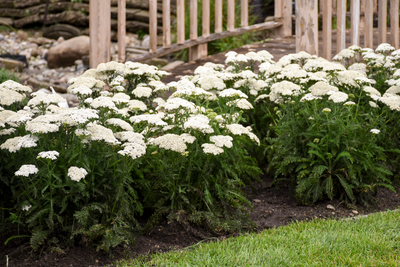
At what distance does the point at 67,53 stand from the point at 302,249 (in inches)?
363

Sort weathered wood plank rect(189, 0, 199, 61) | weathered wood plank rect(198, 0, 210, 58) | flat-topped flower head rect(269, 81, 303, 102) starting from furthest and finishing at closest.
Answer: weathered wood plank rect(198, 0, 210, 58) → weathered wood plank rect(189, 0, 199, 61) → flat-topped flower head rect(269, 81, 303, 102)

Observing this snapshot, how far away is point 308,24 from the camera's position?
647 cm

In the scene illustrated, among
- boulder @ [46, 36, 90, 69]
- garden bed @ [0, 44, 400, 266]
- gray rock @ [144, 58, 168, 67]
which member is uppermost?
boulder @ [46, 36, 90, 69]

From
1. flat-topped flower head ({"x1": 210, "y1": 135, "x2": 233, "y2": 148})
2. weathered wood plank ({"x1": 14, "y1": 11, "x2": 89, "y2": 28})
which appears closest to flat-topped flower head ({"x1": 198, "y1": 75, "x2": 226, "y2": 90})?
flat-topped flower head ({"x1": 210, "y1": 135, "x2": 233, "y2": 148})

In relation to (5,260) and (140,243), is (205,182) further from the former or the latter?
(5,260)

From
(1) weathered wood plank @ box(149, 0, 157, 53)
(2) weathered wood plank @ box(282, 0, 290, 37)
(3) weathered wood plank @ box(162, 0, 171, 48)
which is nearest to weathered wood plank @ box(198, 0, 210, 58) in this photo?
(3) weathered wood plank @ box(162, 0, 171, 48)

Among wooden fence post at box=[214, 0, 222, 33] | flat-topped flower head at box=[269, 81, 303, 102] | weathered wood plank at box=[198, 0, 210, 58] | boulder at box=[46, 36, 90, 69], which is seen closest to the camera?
flat-topped flower head at box=[269, 81, 303, 102]

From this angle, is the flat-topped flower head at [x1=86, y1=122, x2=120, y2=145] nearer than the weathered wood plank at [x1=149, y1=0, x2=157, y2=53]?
Yes

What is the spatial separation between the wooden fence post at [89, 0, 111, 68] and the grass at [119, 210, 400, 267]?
3919 mm

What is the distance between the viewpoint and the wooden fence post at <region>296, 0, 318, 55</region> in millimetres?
6449

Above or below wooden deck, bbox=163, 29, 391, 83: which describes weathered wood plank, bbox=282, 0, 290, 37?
above

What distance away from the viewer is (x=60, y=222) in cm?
293

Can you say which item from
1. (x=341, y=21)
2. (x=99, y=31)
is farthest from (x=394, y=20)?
(x=99, y=31)

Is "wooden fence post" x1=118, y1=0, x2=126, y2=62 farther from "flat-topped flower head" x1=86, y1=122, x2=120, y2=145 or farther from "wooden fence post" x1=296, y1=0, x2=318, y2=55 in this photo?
"flat-topped flower head" x1=86, y1=122, x2=120, y2=145
